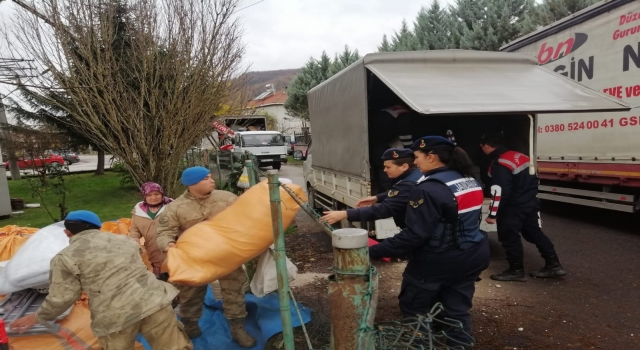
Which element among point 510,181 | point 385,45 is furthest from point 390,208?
point 385,45

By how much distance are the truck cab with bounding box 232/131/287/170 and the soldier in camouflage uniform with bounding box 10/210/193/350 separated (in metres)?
17.5

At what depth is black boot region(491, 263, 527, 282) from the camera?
454 cm

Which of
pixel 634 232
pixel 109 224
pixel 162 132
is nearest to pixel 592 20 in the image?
pixel 634 232

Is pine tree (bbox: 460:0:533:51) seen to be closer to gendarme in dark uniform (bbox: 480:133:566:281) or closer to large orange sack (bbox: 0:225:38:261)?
gendarme in dark uniform (bbox: 480:133:566:281)

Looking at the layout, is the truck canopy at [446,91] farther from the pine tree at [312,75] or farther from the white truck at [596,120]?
the pine tree at [312,75]

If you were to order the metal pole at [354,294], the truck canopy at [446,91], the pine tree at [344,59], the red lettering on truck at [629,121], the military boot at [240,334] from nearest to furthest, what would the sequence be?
the metal pole at [354,294] → the military boot at [240,334] → the truck canopy at [446,91] → the red lettering on truck at [629,121] → the pine tree at [344,59]

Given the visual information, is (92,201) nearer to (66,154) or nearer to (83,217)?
(83,217)

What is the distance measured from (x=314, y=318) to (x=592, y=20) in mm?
5784

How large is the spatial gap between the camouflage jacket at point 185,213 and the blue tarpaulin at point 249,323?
842mm

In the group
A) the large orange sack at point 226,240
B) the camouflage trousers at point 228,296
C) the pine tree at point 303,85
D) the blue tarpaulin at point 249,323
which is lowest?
the blue tarpaulin at point 249,323

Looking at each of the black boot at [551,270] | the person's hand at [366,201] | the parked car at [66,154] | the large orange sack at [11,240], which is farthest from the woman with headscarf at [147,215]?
the parked car at [66,154]

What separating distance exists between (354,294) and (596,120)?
5.93 meters

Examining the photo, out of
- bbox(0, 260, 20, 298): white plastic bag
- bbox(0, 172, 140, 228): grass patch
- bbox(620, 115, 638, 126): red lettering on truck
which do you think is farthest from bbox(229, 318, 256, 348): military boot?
bbox(0, 172, 140, 228): grass patch

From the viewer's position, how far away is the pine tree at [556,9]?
14070 mm
